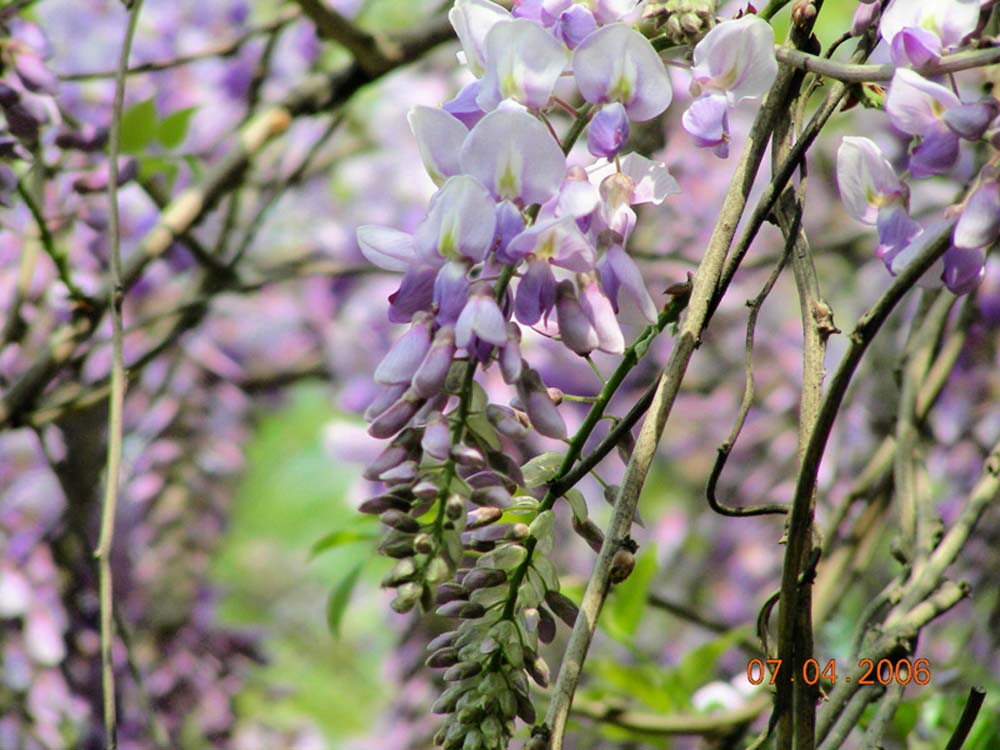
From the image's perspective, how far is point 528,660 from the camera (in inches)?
24.4

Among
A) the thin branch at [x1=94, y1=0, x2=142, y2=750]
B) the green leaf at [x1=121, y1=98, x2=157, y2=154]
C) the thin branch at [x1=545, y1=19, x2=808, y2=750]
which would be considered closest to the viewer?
the thin branch at [x1=545, y1=19, x2=808, y2=750]

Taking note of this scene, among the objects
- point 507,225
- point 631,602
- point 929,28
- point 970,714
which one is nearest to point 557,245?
point 507,225

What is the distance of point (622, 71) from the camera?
621mm

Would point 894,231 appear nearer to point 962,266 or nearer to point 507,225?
point 962,266

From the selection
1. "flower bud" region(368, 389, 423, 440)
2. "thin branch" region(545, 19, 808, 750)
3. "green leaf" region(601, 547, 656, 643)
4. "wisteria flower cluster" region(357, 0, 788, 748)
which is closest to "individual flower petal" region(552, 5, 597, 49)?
"wisteria flower cluster" region(357, 0, 788, 748)

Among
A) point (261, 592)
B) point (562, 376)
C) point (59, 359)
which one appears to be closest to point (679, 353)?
point (59, 359)

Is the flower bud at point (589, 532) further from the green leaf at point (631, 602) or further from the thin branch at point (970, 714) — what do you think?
the green leaf at point (631, 602)

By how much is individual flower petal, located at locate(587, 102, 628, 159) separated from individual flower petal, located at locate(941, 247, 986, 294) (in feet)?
0.60

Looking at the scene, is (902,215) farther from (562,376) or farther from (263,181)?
(263,181)

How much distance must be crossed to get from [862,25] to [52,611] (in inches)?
65.2

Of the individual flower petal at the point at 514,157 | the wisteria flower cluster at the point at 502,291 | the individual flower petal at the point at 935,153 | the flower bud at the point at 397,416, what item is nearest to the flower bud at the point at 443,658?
the wisteria flower cluster at the point at 502,291

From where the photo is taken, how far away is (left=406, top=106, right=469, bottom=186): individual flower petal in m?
0.61

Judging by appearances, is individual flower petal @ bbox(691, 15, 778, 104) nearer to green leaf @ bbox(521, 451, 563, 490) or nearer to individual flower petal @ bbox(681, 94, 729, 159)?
individual flower petal @ bbox(681, 94, 729, 159)

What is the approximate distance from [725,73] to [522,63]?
0.39 feet
